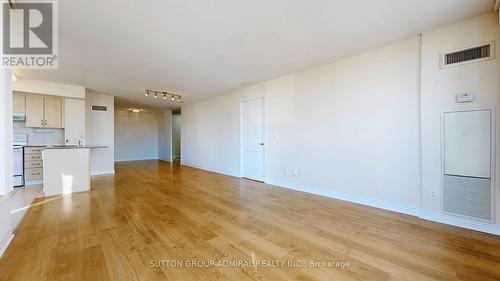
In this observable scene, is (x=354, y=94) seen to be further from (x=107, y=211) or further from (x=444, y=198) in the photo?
(x=107, y=211)

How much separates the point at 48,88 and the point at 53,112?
0.68 metres

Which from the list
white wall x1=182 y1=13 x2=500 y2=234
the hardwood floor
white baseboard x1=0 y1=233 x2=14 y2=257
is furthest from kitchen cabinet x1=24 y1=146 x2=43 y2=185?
white wall x1=182 y1=13 x2=500 y2=234

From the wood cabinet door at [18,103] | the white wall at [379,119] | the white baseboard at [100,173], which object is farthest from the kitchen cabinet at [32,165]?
the white wall at [379,119]

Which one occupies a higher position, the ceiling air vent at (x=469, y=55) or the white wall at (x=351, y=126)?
the ceiling air vent at (x=469, y=55)

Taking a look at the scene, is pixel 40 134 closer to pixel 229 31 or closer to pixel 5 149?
pixel 5 149

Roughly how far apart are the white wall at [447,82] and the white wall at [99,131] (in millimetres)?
7817

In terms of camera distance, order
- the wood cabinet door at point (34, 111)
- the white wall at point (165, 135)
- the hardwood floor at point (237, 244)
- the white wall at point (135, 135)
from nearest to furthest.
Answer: the hardwood floor at point (237, 244) → the wood cabinet door at point (34, 111) → the white wall at point (135, 135) → the white wall at point (165, 135)

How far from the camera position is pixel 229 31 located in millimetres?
2635

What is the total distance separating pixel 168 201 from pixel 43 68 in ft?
11.8

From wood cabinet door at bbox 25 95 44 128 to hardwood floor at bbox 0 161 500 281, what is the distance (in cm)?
294

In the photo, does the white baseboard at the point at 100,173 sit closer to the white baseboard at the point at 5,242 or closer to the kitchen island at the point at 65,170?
the kitchen island at the point at 65,170

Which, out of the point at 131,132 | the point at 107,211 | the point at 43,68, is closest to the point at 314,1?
the point at 107,211

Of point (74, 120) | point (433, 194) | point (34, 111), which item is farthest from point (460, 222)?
point (34, 111)

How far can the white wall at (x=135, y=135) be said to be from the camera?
9391 mm
